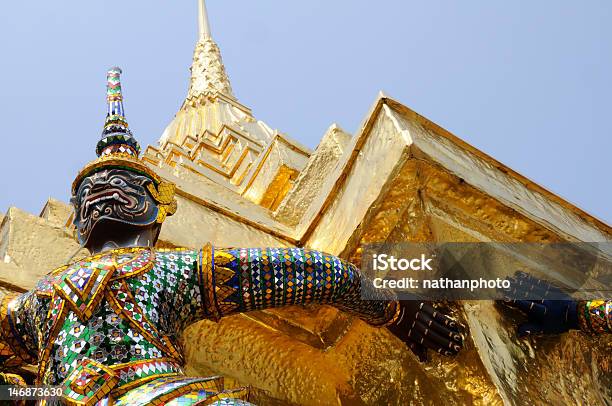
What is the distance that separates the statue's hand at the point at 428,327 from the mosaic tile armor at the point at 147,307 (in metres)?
0.06

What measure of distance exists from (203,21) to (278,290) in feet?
43.1

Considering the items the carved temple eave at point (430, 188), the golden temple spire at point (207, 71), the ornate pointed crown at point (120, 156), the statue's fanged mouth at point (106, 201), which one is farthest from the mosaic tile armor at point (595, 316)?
the golden temple spire at point (207, 71)

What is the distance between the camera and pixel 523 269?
13.6 ft

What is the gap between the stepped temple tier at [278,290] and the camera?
319cm

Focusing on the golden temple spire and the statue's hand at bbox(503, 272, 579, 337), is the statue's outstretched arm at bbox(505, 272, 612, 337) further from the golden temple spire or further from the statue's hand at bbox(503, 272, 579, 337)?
the golden temple spire

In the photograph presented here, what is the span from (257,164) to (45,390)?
150 inches

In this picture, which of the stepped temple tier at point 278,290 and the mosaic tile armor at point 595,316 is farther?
the mosaic tile armor at point 595,316

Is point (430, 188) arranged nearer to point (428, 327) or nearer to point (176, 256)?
point (428, 327)

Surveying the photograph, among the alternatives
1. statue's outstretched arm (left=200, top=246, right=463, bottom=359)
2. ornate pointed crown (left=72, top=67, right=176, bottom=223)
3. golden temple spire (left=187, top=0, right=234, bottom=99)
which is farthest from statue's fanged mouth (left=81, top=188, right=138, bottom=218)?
golden temple spire (left=187, top=0, right=234, bottom=99)

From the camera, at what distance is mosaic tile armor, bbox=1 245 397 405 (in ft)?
9.80

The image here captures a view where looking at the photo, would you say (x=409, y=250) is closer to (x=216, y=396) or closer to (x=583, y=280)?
(x=583, y=280)

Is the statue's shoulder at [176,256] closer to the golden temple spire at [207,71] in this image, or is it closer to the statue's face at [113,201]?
the statue's face at [113,201]

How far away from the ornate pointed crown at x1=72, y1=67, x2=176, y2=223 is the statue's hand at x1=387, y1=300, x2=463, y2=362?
92 cm

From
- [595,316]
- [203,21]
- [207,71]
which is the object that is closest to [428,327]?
[595,316]
